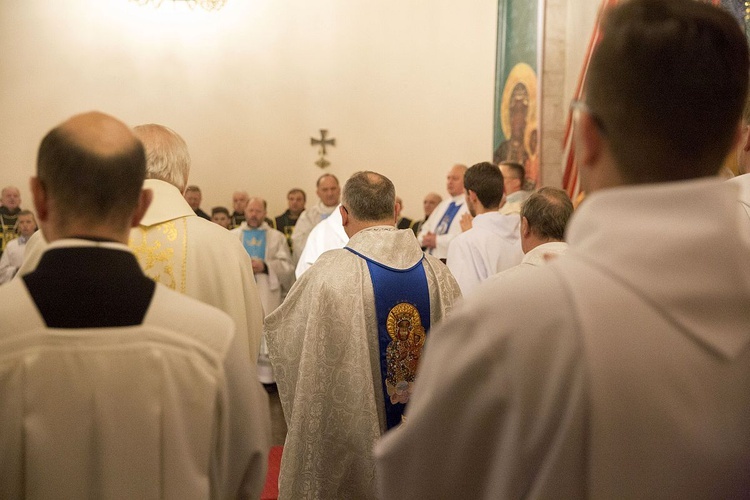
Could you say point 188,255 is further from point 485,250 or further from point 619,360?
point 485,250

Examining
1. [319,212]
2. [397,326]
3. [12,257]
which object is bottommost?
[12,257]

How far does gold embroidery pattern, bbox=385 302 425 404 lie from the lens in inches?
146

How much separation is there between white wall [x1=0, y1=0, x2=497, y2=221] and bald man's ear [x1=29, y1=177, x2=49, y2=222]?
10840 mm

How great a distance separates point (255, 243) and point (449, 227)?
2.15 m

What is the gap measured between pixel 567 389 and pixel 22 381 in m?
0.95

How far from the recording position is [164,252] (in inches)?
122

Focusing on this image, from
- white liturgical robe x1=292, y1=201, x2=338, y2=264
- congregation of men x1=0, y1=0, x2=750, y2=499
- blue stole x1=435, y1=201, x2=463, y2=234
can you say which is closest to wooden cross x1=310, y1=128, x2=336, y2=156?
white liturgical robe x1=292, y1=201, x2=338, y2=264

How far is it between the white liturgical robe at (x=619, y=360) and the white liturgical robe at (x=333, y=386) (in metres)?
2.39

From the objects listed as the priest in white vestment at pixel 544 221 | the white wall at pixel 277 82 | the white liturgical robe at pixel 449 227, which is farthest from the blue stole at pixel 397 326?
the white wall at pixel 277 82

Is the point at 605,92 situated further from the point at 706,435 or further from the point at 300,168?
the point at 300,168

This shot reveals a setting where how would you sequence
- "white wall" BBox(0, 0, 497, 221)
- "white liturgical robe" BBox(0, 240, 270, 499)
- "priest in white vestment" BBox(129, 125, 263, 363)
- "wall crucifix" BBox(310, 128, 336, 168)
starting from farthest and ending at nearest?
"wall crucifix" BBox(310, 128, 336, 168)
"white wall" BBox(0, 0, 497, 221)
"priest in white vestment" BBox(129, 125, 263, 363)
"white liturgical robe" BBox(0, 240, 270, 499)

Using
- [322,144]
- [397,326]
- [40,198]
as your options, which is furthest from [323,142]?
[40,198]

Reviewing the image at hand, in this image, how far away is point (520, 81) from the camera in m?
10.2

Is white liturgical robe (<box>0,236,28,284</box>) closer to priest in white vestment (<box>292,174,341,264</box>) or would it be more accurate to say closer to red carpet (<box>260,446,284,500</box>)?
priest in white vestment (<box>292,174,341,264</box>)
